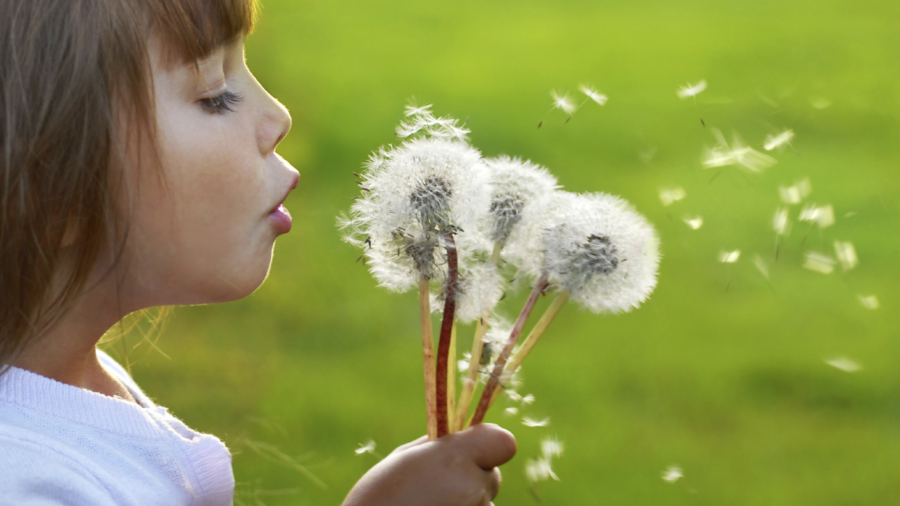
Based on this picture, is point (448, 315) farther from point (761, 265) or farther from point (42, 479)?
point (761, 265)

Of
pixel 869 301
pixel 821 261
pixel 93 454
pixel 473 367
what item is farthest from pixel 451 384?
pixel 869 301

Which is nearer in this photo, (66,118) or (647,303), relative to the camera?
(66,118)

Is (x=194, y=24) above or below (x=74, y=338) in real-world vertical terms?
above

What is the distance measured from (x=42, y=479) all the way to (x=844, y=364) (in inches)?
45.5

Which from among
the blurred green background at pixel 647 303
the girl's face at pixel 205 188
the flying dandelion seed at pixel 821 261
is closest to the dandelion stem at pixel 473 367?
the girl's face at pixel 205 188

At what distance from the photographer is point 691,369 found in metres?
1.27

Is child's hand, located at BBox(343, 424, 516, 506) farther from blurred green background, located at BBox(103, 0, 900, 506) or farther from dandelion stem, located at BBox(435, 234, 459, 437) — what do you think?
blurred green background, located at BBox(103, 0, 900, 506)

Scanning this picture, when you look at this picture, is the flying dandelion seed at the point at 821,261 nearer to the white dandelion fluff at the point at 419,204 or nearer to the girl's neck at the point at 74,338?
the white dandelion fluff at the point at 419,204

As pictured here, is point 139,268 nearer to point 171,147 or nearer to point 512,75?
point 171,147

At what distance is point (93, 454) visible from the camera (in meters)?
0.47

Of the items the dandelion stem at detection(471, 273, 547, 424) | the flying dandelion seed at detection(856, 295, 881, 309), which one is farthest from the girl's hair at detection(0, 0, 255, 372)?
the flying dandelion seed at detection(856, 295, 881, 309)

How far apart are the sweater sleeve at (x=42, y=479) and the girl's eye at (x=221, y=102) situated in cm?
24

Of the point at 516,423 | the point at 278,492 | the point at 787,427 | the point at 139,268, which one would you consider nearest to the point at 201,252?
the point at 139,268

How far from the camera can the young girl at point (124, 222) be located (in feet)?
1.39
